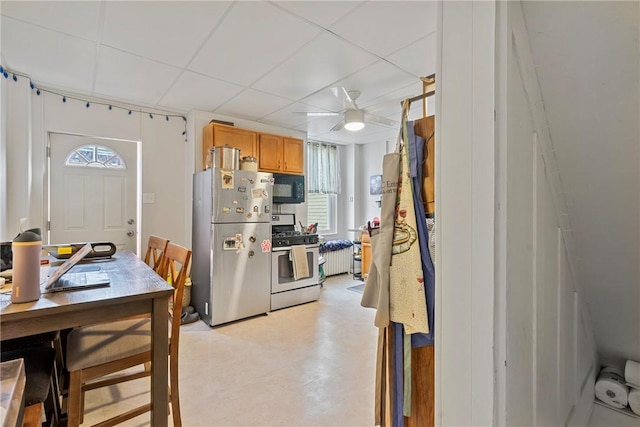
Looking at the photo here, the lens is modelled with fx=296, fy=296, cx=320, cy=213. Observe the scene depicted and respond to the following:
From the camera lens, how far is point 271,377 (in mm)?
2209

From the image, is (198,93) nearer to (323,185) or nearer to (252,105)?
(252,105)

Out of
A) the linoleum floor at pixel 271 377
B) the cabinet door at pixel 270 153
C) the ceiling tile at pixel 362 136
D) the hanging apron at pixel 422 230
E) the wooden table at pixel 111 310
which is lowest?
the linoleum floor at pixel 271 377

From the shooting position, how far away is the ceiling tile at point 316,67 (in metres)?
2.21

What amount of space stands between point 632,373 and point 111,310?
2661mm

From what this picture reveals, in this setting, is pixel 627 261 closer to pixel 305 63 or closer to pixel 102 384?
pixel 305 63

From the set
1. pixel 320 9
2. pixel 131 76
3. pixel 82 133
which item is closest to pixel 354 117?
pixel 320 9

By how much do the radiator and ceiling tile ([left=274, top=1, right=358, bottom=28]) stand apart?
3866 millimetres

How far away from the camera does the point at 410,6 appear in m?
1.75

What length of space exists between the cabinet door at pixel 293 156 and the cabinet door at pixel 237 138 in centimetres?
51

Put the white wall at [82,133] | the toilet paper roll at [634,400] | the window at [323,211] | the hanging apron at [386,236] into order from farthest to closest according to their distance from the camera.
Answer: the window at [323,211] → the white wall at [82,133] → the toilet paper roll at [634,400] → the hanging apron at [386,236]

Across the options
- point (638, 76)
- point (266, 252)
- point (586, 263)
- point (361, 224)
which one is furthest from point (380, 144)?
point (638, 76)

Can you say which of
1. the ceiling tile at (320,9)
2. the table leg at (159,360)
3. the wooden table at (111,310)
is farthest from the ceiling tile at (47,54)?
the table leg at (159,360)

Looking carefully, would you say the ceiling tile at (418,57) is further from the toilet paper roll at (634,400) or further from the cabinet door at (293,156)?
the toilet paper roll at (634,400)

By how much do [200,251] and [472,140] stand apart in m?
3.28
